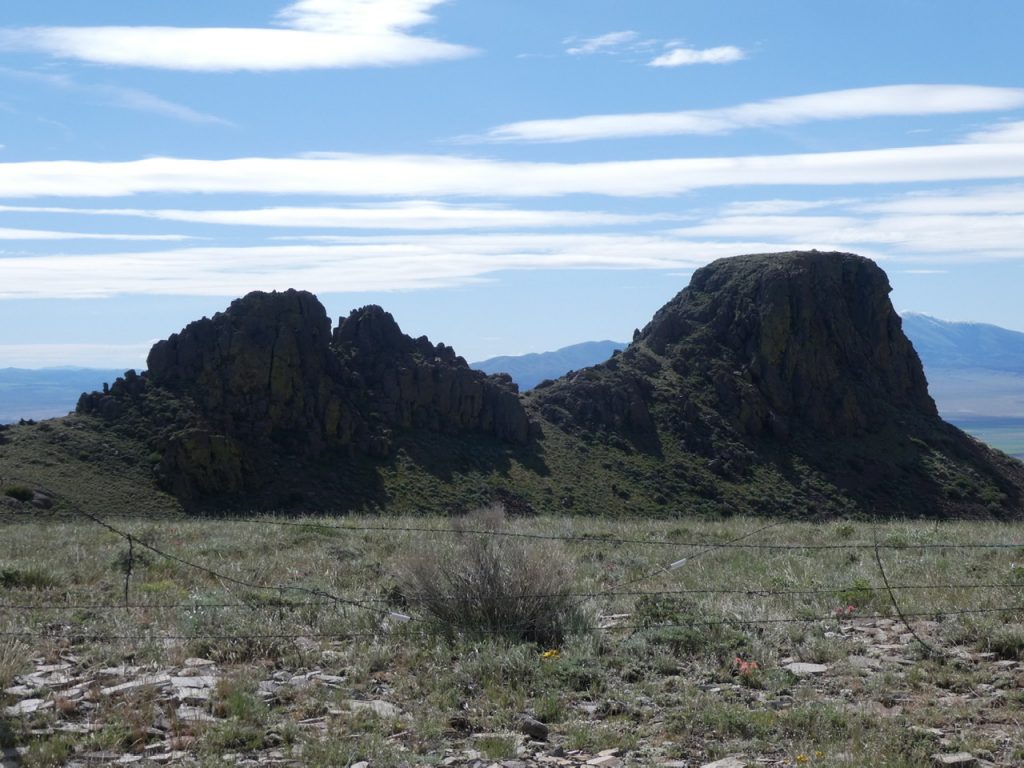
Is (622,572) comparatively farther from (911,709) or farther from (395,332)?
(395,332)

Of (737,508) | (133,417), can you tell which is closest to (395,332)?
(133,417)

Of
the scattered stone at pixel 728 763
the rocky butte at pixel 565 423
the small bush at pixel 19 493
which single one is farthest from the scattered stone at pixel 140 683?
the rocky butte at pixel 565 423

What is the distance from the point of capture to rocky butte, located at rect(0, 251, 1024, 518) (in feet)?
163

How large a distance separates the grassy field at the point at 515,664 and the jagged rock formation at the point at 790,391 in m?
47.2

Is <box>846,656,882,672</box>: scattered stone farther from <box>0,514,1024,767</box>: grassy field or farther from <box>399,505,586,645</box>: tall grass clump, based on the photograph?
<box>399,505,586,645</box>: tall grass clump

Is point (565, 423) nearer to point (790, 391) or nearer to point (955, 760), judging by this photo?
point (790, 391)

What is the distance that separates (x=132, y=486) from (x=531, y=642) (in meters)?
39.5

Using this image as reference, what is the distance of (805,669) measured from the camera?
895cm

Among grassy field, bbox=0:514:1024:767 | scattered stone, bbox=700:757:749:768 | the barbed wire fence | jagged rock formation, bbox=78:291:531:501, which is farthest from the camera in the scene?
jagged rock formation, bbox=78:291:531:501

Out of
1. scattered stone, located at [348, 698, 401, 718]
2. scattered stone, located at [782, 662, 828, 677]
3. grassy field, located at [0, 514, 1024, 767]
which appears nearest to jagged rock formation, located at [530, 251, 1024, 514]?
grassy field, located at [0, 514, 1024, 767]

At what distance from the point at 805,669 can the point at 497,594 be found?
2.94 meters

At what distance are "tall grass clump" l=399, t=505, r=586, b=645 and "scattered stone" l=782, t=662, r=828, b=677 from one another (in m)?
2.05

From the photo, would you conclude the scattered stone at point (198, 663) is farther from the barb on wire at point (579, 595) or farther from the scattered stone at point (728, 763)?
the scattered stone at point (728, 763)

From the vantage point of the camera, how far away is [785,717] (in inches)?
300
